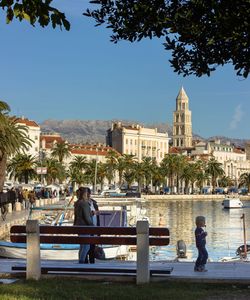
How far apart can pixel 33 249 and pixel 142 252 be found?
1.85 metres

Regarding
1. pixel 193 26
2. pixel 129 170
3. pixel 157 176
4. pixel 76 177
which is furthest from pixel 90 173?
pixel 193 26

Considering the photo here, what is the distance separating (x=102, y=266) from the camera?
485 inches

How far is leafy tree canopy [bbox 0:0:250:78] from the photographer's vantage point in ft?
30.1

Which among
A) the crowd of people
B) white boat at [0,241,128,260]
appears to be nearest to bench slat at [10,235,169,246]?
white boat at [0,241,128,260]

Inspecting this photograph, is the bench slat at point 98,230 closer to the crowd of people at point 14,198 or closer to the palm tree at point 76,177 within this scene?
the crowd of people at point 14,198

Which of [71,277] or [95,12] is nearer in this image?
[95,12]

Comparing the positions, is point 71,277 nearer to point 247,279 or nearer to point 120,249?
point 247,279

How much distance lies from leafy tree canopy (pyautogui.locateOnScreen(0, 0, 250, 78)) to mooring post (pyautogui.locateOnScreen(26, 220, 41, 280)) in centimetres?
357

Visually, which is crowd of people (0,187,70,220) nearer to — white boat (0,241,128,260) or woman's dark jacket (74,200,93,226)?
white boat (0,241,128,260)

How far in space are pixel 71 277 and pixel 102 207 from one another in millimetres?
23833

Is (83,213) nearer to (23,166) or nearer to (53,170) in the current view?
(23,166)

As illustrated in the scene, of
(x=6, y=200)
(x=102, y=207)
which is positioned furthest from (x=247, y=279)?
(x=6, y=200)

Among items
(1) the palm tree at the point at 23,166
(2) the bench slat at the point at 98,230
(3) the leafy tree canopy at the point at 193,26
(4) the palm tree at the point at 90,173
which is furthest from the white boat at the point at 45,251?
(4) the palm tree at the point at 90,173

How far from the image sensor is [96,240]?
1177cm
